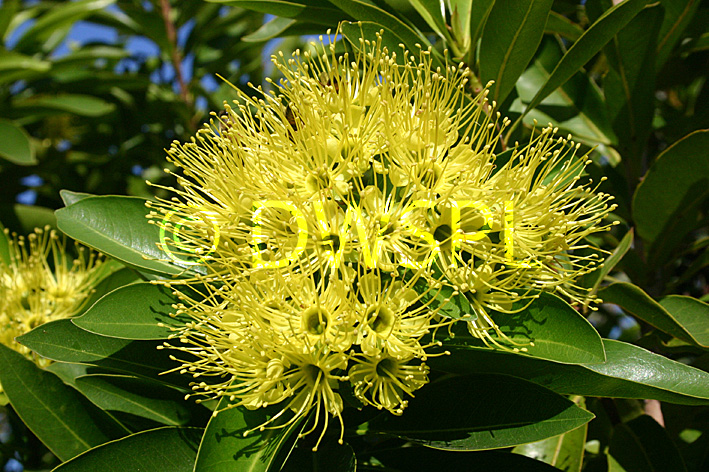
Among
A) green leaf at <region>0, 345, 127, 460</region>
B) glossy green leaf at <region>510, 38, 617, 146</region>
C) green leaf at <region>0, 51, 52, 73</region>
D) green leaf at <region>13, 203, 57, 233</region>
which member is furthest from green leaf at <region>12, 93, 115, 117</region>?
glossy green leaf at <region>510, 38, 617, 146</region>

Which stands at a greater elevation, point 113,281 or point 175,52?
point 175,52

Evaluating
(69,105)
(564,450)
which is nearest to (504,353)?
Result: (564,450)

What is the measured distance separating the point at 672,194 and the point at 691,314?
1.39 ft

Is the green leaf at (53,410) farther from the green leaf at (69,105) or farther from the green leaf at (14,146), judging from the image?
the green leaf at (69,105)

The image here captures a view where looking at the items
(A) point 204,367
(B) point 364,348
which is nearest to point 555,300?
(B) point 364,348

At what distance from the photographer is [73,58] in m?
3.44

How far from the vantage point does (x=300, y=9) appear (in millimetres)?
1828

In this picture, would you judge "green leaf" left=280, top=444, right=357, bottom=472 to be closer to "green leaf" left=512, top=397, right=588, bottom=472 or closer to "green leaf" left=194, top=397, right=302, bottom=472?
"green leaf" left=194, top=397, right=302, bottom=472

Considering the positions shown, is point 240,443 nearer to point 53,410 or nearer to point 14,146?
point 53,410

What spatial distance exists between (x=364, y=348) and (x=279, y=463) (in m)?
0.34

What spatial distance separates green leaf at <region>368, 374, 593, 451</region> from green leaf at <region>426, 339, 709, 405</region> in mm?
43

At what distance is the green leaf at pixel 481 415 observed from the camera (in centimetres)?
131

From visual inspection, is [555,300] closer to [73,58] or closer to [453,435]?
[453,435]

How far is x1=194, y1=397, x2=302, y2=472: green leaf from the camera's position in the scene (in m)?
1.30
